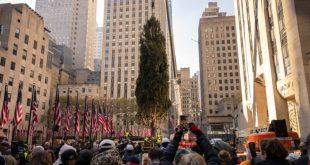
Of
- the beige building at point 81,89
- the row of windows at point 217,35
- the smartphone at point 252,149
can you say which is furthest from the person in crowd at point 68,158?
the row of windows at point 217,35

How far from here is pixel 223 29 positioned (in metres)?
135

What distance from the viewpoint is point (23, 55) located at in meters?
52.3

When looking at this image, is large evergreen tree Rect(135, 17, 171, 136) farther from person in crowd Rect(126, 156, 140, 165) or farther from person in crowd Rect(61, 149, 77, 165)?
person in crowd Rect(61, 149, 77, 165)

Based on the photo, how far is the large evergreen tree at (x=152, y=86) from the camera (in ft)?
Result: 121

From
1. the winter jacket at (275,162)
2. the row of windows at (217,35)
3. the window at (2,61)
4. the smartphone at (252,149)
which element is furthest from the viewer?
the row of windows at (217,35)

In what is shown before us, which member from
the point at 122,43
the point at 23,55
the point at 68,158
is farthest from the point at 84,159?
the point at 122,43

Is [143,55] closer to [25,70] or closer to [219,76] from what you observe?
[25,70]

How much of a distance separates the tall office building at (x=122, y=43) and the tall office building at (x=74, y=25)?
52.2m

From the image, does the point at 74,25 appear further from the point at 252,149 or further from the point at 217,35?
the point at 252,149

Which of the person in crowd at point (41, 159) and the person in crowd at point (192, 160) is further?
the person in crowd at point (41, 159)

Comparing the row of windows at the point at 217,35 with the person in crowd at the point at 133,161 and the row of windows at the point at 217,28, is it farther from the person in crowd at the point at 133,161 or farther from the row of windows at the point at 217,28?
the person in crowd at the point at 133,161

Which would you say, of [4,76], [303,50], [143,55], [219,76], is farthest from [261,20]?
[219,76]

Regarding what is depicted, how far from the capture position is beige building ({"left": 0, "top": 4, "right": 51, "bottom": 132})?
48.3 m

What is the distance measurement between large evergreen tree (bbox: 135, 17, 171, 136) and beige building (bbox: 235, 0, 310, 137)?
14.1 m
